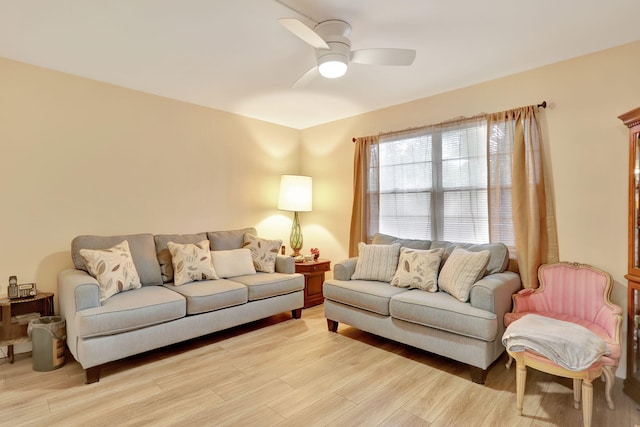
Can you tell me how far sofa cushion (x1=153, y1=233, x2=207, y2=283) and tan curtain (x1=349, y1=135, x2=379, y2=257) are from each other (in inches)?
76.0

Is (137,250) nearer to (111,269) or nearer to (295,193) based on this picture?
(111,269)

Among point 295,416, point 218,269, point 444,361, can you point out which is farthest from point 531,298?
point 218,269

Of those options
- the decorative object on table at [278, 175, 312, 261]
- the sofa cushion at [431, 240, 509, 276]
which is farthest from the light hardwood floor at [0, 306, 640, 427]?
the decorative object on table at [278, 175, 312, 261]

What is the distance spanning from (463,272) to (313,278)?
205cm

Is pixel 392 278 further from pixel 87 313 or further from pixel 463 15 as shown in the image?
pixel 87 313

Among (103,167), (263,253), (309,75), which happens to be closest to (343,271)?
(263,253)

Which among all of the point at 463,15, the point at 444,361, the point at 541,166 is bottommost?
the point at 444,361

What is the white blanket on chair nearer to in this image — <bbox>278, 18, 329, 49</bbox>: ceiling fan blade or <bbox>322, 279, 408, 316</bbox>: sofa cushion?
<bbox>322, 279, 408, 316</bbox>: sofa cushion

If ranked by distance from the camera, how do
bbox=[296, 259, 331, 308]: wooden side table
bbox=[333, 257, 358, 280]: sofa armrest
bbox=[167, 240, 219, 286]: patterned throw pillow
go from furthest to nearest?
bbox=[296, 259, 331, 308]: wooden side table < bbox=[333, 257, 358, 280]: sofa armrest < bbox=[167, 240, 219, 286]: patterned throw pillow

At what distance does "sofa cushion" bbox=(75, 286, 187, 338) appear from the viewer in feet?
7.82

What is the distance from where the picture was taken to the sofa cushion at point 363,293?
2967mm

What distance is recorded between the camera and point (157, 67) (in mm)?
2943

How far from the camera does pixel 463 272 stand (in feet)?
9.02

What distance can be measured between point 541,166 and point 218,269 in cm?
323
